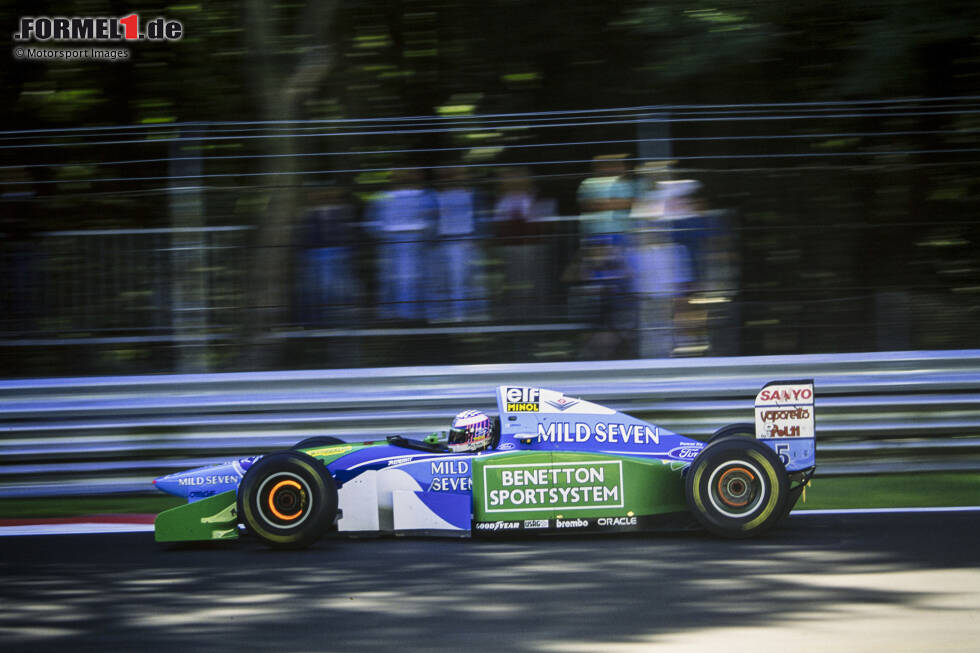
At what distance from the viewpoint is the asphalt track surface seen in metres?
4.23

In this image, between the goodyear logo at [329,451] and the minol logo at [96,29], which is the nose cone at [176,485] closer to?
the goodyear logo at [329,451]

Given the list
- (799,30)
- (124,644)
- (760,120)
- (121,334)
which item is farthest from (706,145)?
(124,644)

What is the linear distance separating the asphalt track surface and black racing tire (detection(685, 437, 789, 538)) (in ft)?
0.34

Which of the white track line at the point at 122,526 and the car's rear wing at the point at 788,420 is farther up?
the car's rear wing at the point at 788,420

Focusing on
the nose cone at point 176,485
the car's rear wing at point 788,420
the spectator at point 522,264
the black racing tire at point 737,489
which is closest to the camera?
the black racing tire at point 737,489

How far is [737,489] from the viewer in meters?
5.75

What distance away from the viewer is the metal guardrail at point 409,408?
7195 millimetres

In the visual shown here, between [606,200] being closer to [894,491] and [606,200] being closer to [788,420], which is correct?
[788,420]

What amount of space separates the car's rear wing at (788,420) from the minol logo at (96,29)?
659cm

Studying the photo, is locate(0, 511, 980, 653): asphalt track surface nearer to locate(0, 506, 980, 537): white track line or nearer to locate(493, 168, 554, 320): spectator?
locate(0, 506, 980, 537): white track line

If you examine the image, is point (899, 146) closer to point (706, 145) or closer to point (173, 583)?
point (706, 145)

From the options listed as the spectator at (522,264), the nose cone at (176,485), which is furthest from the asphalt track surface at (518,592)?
the spectator at (522,264)

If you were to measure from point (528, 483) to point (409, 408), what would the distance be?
165cm
